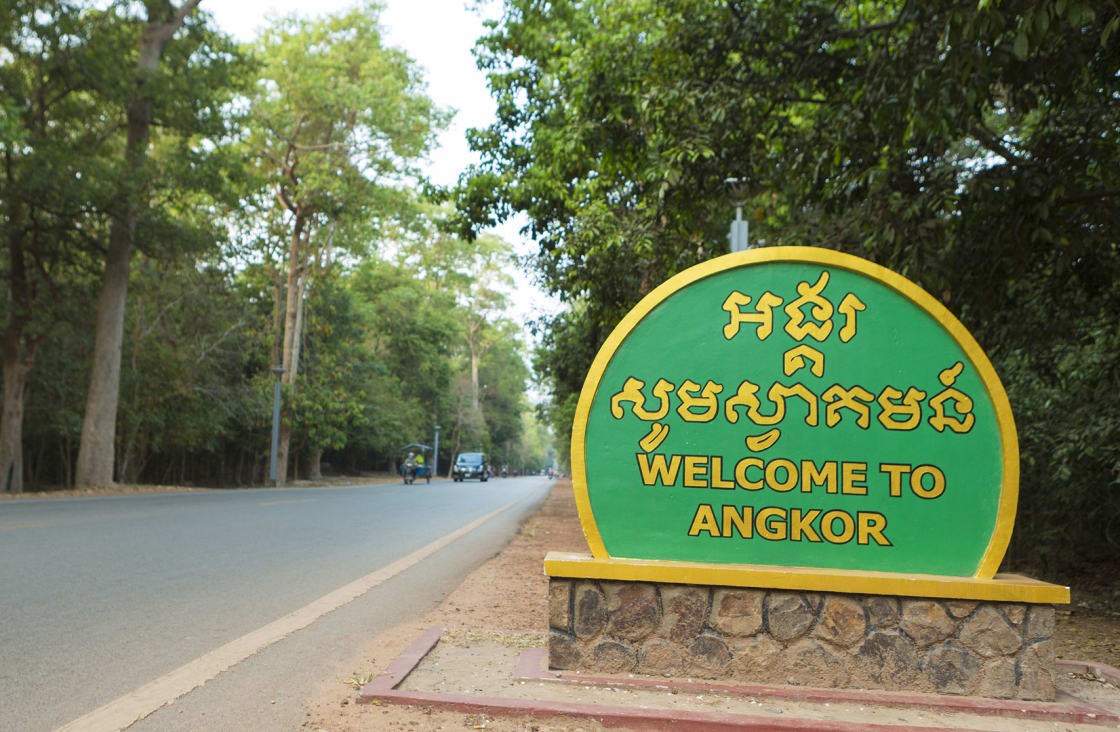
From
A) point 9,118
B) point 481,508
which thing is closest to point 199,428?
point 481,508

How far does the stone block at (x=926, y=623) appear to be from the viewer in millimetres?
4430

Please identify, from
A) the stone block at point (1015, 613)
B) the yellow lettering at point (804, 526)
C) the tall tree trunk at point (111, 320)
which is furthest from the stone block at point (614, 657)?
the tall tree trunk at point (111, 320)

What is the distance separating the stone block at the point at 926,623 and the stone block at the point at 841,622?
0.20m

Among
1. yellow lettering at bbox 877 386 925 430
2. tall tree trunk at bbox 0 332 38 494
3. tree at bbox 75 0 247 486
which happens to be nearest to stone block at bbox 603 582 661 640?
yellow lettering at bbox 877 386 925 430

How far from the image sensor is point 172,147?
86.9 feet

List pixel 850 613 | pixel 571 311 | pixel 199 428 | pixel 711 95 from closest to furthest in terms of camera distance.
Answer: pixel 850 613 < pixel 711 95 < pixel 571 311 < pixel 199 428

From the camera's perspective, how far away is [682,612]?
458 centimetres

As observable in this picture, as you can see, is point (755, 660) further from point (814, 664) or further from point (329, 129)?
point (329, 129)

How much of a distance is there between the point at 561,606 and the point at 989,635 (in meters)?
2.16

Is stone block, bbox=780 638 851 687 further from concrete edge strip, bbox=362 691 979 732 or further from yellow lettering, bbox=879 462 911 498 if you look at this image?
yellow lettering, bbox=879 462 911 498

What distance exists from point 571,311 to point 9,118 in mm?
12491

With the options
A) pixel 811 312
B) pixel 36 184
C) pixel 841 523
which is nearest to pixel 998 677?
pixel 841 523

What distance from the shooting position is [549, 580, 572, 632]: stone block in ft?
15.3

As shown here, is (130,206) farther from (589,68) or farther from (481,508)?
(589,68)
